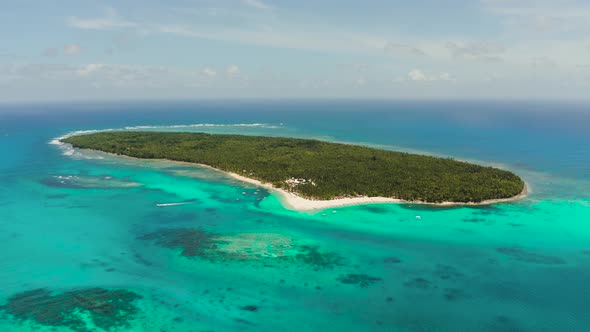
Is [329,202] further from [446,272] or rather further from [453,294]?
[453,294]

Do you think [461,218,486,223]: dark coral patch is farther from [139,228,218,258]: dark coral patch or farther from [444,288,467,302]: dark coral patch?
[139,228,218,258]: dark coral patch

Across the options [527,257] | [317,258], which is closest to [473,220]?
[527,257]

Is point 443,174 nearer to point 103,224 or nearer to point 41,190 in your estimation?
point 103,224

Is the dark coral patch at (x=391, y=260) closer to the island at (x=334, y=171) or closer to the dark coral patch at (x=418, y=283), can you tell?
the dark coral patch at (x=418, y=283)

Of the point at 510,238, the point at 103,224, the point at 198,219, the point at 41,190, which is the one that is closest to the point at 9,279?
the point at 103,224

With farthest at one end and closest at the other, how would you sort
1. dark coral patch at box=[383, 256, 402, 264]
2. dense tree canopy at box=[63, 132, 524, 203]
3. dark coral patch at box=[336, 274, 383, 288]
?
dense tree canopy at box=[63, 132, 524, 203]
dark coral patch at box=[383, 256, 402, 264]
dark coral patch at box=[336, 274, 383, 288]

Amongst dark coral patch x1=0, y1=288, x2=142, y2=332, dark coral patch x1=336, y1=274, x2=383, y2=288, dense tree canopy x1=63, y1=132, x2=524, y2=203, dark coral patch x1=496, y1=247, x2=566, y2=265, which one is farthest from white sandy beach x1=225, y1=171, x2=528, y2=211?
dark coral patch x1=0, y1=288, x2=142, y2=332

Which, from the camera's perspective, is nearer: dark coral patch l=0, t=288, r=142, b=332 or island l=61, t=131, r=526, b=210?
dark coral patch l=0, t=288, r=142, b=332
